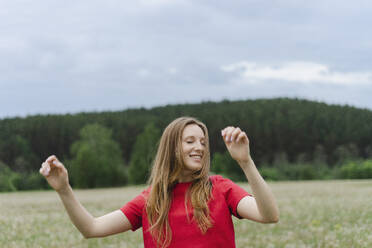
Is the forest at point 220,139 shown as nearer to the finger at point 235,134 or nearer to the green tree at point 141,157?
the green tree at point 141,157

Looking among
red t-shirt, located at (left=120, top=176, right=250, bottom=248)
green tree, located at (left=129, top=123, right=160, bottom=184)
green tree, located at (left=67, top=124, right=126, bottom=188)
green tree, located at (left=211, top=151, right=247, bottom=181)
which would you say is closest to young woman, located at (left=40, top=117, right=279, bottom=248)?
red t-shirt, located at (left=120, top=176, right=250, bottom=248)

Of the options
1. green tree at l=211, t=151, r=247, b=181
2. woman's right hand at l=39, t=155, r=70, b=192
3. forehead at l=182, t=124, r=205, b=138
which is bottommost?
green tree at l=211, t=151, r=247, b=181

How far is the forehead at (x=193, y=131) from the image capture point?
3.93 meters

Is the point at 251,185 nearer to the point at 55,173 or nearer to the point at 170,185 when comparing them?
the point at 170,185

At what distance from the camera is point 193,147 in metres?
3.90

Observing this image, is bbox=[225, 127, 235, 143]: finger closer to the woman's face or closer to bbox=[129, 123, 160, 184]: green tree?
the woman's face

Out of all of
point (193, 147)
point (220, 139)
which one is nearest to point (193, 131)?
point (193, 147)

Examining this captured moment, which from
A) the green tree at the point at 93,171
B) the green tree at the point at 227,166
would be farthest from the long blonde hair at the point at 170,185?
the green tree at the point at 227,166

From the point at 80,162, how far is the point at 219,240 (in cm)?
7089

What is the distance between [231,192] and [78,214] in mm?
1191

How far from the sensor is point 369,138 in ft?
336

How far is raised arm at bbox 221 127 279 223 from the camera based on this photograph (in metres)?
3.32

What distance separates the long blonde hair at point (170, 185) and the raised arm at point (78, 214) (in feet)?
1.02

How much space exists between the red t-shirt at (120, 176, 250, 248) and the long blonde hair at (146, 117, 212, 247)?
0.04m
